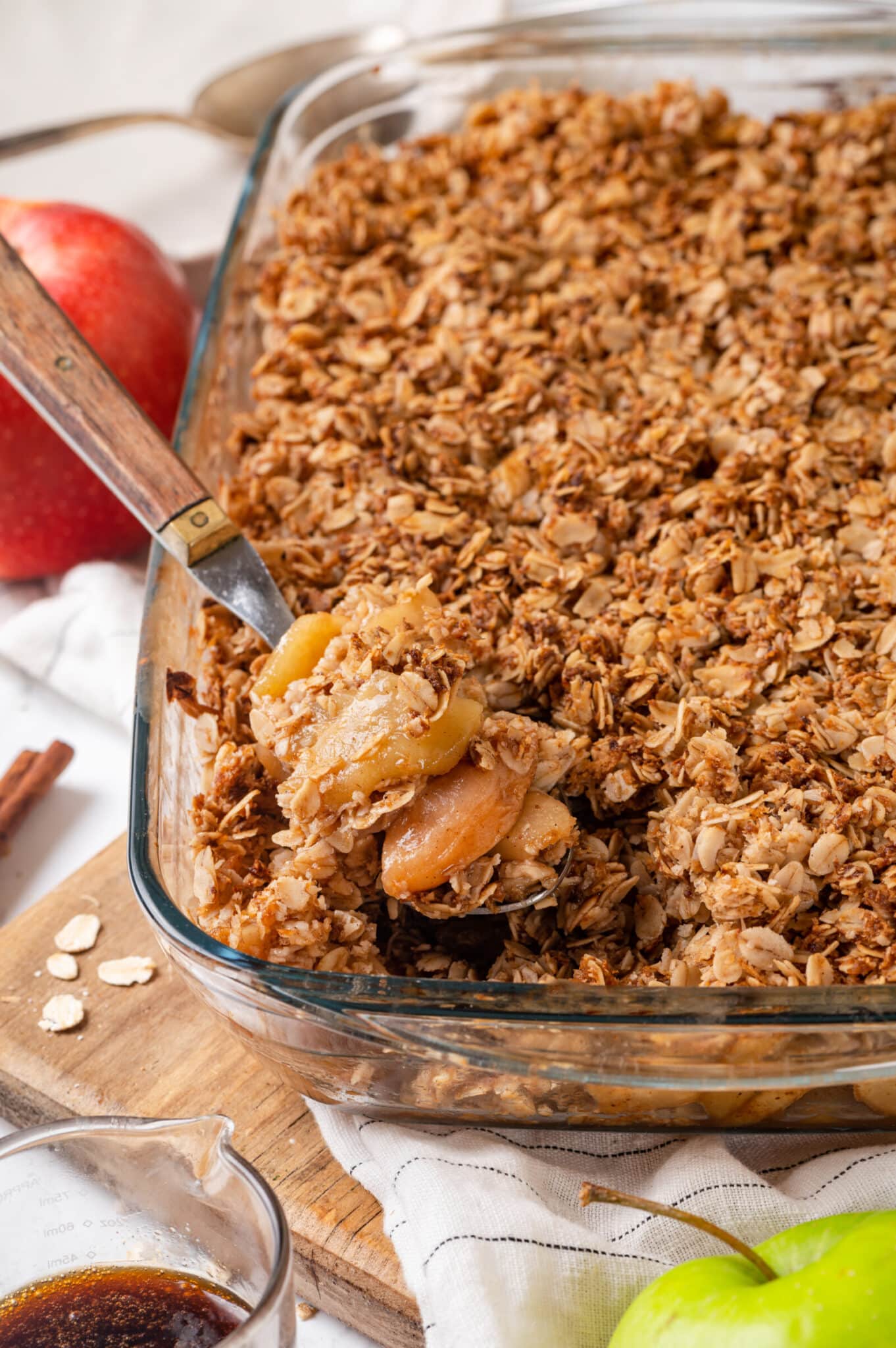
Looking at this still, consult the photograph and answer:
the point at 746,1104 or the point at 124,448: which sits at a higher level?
the point at 124,448

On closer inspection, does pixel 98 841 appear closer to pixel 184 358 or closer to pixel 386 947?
pixel 386 947

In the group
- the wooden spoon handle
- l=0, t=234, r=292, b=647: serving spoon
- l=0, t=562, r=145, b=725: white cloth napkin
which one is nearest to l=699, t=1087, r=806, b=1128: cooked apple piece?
l=0, t=234, r=292, b=647: serving spoon

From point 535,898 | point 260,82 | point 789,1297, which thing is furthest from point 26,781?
point 260,82

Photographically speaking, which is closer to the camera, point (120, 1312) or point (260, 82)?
point (120, 1312)

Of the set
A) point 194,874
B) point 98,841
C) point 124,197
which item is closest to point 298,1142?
point 194,874

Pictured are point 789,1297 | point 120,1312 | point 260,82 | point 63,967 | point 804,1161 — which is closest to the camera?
point 789,1297

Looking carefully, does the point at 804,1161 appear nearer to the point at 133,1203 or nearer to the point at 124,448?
the point at 133,1203

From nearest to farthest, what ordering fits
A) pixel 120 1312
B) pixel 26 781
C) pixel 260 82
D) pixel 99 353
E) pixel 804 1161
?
pixel 120 1312 < pixel 804 1161 < pixel 26 781 < pixel 99 353 < pixel 260 82

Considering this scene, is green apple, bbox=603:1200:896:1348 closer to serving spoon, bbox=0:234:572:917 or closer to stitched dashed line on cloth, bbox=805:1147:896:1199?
stitched dashed line on cloth, bbox=805:1147:896:1199

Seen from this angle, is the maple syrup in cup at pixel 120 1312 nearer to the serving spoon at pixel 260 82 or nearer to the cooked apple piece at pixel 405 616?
the cooked apple piece at pixel 405 616
